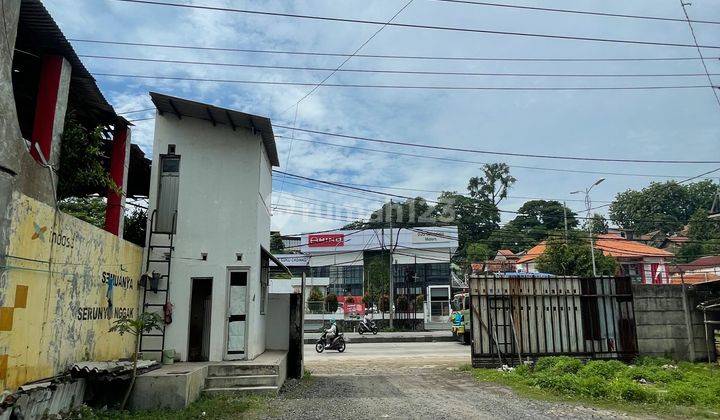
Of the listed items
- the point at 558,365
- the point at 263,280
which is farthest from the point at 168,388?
the point at 558,365

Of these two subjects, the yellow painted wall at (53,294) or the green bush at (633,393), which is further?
Result: the green bush at (633,393)

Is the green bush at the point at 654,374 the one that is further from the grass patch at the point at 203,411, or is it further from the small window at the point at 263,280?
the small window at the point at 263,280

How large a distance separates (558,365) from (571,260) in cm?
2629

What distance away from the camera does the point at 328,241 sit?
4984cm

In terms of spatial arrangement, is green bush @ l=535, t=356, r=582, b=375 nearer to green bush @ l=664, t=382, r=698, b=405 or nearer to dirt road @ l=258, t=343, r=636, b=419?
dirt road @ l=258, t=343, r=636, b=419

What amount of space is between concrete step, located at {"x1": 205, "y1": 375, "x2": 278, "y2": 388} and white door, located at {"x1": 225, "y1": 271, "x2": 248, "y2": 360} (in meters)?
1.07

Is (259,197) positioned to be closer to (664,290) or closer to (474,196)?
(664,290)

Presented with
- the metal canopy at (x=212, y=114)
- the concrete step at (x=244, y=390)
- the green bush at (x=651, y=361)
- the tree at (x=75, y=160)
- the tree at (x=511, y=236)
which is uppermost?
the tree at (x=511, y=236)

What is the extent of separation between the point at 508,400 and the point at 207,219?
7.23m

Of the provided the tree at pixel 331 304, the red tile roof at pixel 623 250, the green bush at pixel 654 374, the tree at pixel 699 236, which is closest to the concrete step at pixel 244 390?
the green bush at pixel 654 374

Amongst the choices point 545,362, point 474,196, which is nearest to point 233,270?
point 545,362

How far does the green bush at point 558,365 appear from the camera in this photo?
10.8m

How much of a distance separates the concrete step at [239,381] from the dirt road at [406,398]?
1.34 feet

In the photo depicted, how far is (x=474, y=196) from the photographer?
71625 millimetres
